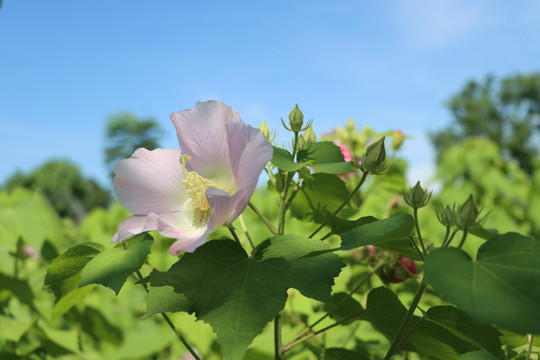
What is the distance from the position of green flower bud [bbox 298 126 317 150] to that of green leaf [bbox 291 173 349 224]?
0.06m

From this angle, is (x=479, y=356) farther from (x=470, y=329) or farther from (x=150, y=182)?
(x=150, y=182)

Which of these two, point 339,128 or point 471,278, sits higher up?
point 339,128

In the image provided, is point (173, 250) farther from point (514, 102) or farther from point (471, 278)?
point (514, 102)

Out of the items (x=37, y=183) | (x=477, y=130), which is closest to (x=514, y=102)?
(x=477, y=130)

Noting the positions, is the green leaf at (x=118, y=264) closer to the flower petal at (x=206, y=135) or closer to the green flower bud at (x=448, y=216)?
the flower petal at (x=206, y=135)

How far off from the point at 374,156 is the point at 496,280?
0.26 meters

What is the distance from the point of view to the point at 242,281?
1.85 ft

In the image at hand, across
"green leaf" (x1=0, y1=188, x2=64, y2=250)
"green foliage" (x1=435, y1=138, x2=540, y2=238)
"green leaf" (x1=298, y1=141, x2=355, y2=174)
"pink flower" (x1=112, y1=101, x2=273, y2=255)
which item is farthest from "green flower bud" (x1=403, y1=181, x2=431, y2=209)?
"green foliage" (x1=435, y1=138, x2=540, y2=238)

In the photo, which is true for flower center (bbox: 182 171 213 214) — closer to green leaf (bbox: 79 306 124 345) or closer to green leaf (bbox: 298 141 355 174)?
green leaf (bbox: 298 141 355 174)

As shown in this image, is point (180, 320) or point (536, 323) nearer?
point (536, 323)

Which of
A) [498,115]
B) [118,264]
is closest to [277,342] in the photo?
[118,264]

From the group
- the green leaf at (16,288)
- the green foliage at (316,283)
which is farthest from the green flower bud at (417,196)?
the green leaf at (16,288)

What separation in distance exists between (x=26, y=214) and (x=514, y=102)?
3636 centimetres

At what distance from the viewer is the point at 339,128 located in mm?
1580
